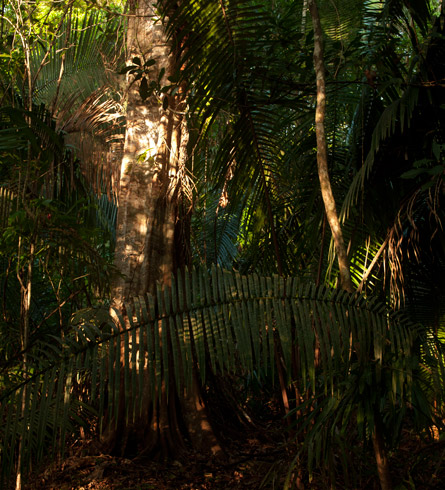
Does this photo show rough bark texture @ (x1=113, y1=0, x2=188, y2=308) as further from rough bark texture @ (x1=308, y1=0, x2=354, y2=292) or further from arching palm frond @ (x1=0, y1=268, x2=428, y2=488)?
arching palm frond @ (x1=0, y1=268, x2=428, y2=488)

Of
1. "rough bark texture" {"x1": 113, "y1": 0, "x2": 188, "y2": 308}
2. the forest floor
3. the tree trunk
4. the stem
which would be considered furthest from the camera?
"rough bark texture" {"x1": 113, "y1": 0, "x2": 188, "y2": 308}

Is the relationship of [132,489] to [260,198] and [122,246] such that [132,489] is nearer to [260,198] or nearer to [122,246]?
[122,246]

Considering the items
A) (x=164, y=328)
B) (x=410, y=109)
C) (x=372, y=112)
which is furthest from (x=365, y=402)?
(x=372, y=112)

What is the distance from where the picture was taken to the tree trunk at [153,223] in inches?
134

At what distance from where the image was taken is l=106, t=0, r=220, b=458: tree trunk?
3400mm

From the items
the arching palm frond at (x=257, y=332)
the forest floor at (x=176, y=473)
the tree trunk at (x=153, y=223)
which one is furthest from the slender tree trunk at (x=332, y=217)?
the tree trunk at (x=153, y=223)

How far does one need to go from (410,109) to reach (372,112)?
100cm

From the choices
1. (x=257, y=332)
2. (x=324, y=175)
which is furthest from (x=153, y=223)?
(x=257, y=332)

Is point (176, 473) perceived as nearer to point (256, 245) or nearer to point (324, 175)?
point (256, 245)

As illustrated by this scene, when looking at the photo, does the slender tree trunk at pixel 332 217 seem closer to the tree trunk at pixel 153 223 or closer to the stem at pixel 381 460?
the stem at pixel 381 460

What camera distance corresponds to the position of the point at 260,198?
11.1 ft

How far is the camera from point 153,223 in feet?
11.7

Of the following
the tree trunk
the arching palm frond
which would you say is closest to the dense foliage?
the arching palm frond

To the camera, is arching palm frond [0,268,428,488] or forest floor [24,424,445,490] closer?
arching palm frond [0,268,428,488]
